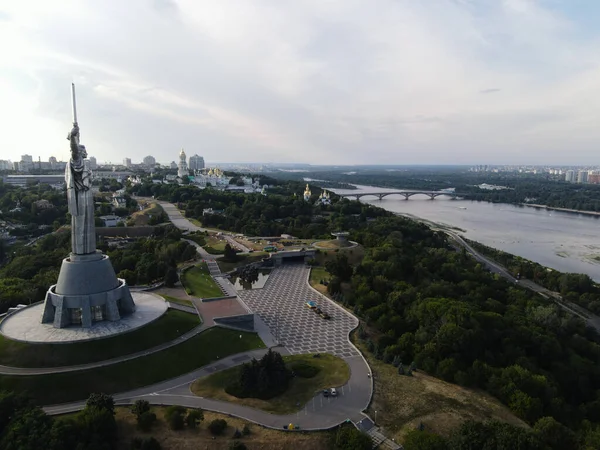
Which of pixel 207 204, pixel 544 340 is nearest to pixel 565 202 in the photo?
pixel 207 204

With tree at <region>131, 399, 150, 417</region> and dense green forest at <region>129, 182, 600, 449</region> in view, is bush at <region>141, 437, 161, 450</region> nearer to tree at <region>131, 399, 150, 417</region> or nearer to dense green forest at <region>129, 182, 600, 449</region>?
tree at <region>131, 399, 150, 417</region>

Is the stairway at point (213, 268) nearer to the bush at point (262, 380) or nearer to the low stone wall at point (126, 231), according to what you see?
the low stone wall at point (126, 231)

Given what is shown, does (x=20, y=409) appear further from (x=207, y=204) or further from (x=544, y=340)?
(x=207, y=204)

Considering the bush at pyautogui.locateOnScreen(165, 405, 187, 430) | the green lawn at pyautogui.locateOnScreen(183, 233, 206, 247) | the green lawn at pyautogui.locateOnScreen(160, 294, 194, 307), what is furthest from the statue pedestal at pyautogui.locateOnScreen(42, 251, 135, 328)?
the green lawn at pyautogui.locateOnScreen(183, 233, 206, 247)

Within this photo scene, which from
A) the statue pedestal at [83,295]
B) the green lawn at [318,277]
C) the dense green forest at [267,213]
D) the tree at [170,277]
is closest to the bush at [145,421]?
the statue pedestal at [83,295]

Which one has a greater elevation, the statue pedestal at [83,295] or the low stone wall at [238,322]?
the statue pedestal at [83,295]

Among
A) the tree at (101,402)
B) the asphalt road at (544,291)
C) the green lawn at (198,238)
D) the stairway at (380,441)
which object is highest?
the green lawn at (198,238)
